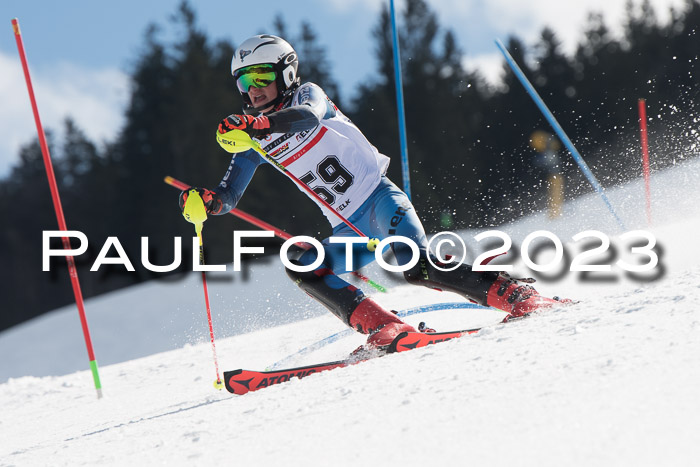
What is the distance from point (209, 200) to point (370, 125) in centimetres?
2549

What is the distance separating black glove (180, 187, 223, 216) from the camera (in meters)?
3.65

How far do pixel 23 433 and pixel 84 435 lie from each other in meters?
1.00

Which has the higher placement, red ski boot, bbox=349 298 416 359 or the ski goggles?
the ski goggles

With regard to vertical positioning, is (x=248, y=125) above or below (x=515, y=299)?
above

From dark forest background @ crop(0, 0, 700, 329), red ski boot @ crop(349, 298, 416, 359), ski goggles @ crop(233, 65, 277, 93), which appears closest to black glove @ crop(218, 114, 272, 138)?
ski goggles @ crop(233, 65, 277, 93)

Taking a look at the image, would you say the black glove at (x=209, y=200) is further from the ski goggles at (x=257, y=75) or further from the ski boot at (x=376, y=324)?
the ski boot at (x=376, y=324)

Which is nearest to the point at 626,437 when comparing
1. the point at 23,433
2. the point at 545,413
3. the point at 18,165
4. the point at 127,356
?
the point at 545,413

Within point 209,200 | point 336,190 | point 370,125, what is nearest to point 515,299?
point 336,190

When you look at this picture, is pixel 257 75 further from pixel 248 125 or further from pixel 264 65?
pixel 248 125

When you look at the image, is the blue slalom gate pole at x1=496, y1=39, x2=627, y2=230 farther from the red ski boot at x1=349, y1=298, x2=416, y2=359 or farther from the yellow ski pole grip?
the yellow ski pole grip

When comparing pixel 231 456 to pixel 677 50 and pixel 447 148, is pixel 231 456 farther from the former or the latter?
pixel 677 50

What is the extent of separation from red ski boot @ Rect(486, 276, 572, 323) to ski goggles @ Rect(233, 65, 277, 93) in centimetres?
159

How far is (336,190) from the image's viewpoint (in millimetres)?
3730

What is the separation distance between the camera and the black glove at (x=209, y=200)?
365 centimetres
